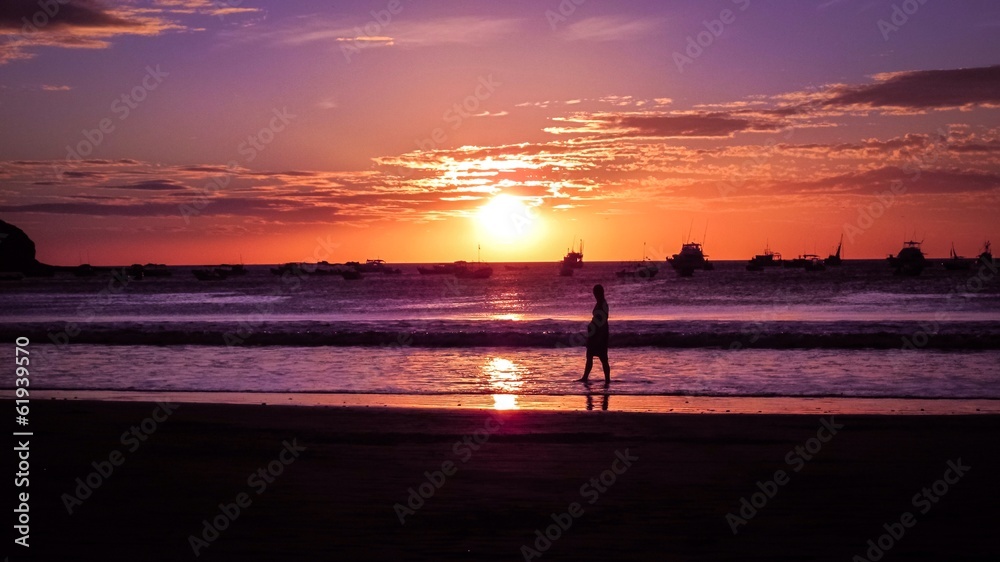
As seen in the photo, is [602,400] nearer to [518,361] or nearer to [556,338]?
[518,361]

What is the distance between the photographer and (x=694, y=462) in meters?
10.7

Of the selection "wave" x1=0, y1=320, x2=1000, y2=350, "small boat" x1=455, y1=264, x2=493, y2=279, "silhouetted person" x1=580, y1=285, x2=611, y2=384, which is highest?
"silhouetted person" x1=580, y1=285, x2=611, y2=384

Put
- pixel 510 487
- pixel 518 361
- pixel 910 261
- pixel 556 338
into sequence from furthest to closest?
pixel 910 261 < pixel 556 338 < pixel 518 361 < pixel 510 487

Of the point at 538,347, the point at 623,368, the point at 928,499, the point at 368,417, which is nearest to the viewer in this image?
the point at 928,499

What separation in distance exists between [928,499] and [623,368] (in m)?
15.4

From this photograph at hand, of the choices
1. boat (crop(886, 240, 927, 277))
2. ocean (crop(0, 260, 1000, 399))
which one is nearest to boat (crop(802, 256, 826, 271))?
boat (crop(886, 240, 927, 277))

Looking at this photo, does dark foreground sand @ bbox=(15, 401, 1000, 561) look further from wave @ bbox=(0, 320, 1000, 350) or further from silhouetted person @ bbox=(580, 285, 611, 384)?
wave @ bbox=(0, 320, 1000, 350)

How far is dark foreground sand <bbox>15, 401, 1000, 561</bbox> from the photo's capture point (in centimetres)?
729

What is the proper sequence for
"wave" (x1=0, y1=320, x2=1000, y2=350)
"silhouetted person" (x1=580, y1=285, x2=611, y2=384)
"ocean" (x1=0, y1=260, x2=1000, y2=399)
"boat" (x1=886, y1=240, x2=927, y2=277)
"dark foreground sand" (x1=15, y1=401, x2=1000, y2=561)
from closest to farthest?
"dark foreground sand" (x1=15, y1=401, x2=1000, y2=561)
"ocean" (x1=0, y1=260, x2=1000, y2=399)
"silhouetted person" (x1=580, y1=285, x2=611, y2=384)
"wave" (x1=0, y1=320, x2=1000, y2=350)
"boat" (x1=886, y1=240, x2=927, y2=277)

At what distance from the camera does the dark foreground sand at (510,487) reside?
729cm

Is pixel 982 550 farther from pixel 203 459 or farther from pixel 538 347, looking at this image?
pixel 538 347

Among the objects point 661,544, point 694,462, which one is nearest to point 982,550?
point 661,544

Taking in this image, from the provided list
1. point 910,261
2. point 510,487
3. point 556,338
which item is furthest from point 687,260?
point 510,487

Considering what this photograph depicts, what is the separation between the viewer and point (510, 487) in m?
9.33
